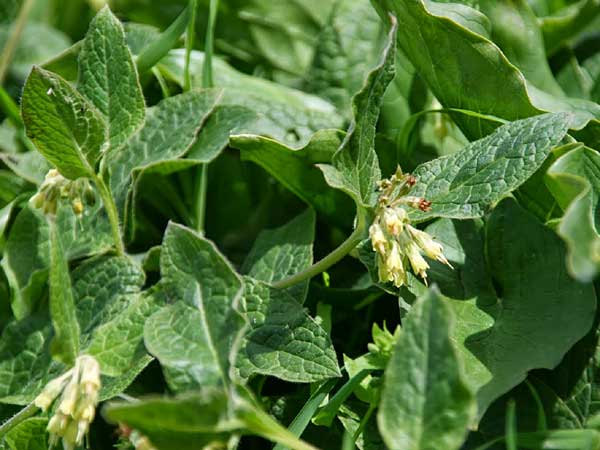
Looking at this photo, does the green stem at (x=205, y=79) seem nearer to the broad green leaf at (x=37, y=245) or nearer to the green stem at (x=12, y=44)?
the broad green leaf at (x=37, y=245)

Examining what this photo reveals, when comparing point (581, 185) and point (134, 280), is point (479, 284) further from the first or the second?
point (134, 280)

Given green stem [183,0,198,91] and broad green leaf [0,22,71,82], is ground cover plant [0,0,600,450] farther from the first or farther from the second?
broad green leaf [0,22,71,82]

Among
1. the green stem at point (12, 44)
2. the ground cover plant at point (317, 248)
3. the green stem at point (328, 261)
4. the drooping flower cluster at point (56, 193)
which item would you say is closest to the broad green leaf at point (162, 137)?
the ground cover plant at point (317, 248)

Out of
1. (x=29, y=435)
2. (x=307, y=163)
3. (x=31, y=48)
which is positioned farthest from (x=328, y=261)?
(x=31, y=48)

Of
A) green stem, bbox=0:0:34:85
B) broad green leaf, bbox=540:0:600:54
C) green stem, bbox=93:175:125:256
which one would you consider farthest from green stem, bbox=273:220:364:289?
green stem, bbox=0:0:34:85

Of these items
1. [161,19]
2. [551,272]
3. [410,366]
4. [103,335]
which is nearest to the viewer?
[410,366]

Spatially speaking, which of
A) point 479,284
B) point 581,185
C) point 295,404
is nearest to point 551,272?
point 479,284

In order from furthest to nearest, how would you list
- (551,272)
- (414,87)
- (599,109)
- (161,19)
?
(161,19) → (414,87) → (599,109) → (551,272)

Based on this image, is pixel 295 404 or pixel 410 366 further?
pixel 295 404
